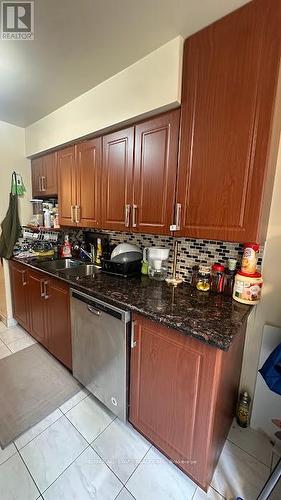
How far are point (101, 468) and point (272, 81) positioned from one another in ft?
6.84

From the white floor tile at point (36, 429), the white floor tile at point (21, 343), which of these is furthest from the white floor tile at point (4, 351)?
the white floor tile at point (36, 429)

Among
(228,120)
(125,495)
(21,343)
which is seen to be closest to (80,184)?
(228,120)

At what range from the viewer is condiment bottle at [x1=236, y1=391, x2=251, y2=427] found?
1.37 meters

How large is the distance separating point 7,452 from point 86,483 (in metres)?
0.51

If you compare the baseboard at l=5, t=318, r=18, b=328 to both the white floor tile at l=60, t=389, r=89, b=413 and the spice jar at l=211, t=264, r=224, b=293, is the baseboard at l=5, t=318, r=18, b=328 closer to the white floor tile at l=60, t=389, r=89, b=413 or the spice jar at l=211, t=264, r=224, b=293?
the white floor tile at l=60, t=389, r=89, b=413

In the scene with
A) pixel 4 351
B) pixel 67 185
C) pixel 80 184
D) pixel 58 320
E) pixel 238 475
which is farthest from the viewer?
pixel 4 351

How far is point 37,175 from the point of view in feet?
7.88

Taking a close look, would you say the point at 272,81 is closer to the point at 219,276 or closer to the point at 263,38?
the point at 263,38

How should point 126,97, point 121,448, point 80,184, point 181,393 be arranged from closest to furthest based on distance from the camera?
point 181,393, point 121,448, point 126,97, point 80,184

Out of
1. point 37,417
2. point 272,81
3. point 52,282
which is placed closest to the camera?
point 272,81

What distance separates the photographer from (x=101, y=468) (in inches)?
44.8

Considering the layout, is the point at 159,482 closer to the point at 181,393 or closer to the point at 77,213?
the point at 181,393

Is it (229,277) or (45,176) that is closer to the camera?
(229,277)

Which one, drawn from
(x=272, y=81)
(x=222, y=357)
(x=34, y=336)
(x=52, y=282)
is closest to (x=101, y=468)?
(x=222, y=357)
